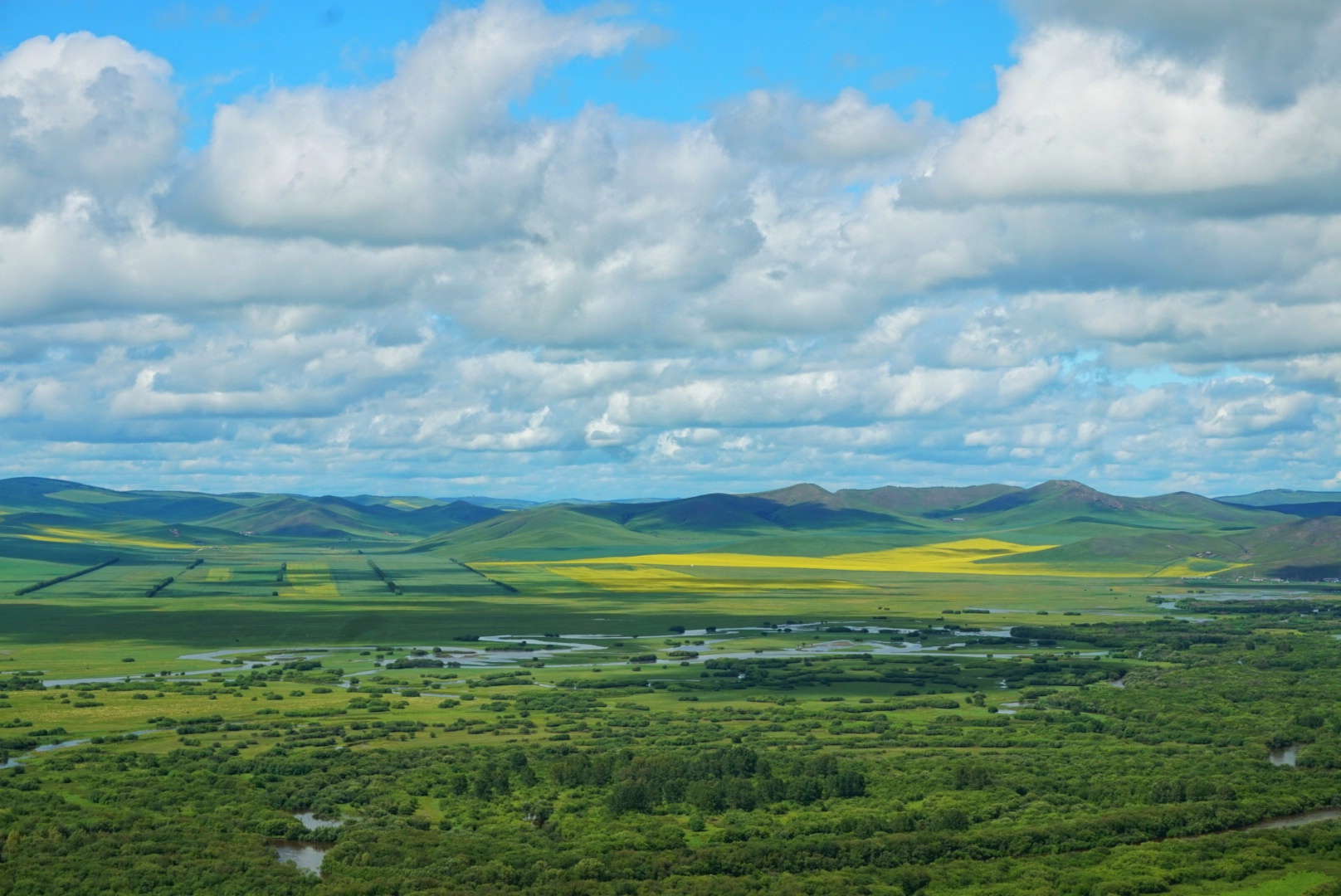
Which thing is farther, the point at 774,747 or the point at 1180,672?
the point at 1180,672

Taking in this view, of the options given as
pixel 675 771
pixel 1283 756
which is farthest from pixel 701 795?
pixel 1283 756

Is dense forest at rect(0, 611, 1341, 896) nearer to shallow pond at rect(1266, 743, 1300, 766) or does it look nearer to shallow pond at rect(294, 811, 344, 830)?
shallow pond at rect(1266, 743, 1300, 766)

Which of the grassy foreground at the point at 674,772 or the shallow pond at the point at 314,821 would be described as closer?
the grassy foreground at the point at 674,772

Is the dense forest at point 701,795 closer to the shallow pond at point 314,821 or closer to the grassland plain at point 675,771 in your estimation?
the grassland plain at point 675,771

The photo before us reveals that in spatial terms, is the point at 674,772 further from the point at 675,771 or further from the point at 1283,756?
the point at 1283,756

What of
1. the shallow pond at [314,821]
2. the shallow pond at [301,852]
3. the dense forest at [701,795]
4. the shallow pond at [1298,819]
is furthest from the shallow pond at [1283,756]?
the shallow pond at [301,852]

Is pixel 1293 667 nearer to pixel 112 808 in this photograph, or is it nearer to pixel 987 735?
pixel 987 735

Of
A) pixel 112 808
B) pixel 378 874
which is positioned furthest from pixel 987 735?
pixel 112 808

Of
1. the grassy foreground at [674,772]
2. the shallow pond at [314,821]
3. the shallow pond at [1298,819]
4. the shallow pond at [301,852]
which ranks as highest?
the grassy foreground at [674,772]
